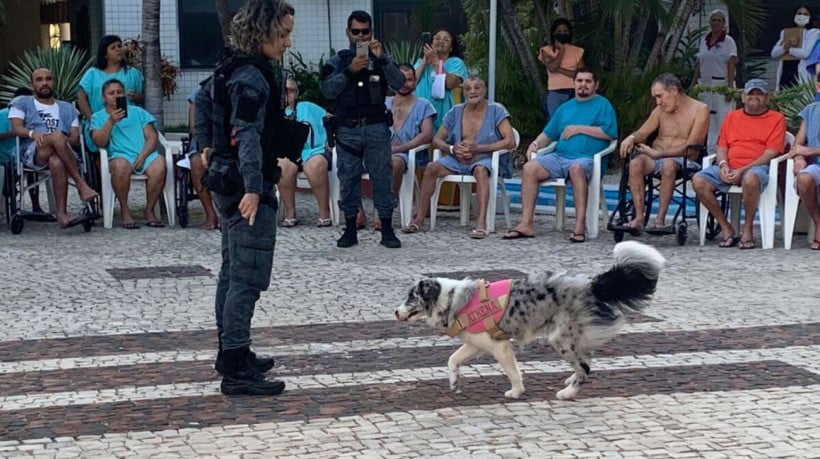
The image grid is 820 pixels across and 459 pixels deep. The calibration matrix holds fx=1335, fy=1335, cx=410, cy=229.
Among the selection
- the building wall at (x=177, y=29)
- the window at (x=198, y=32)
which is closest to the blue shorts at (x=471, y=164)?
the building wall at (x=177, y=29)

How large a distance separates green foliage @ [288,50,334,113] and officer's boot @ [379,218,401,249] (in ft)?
23.3

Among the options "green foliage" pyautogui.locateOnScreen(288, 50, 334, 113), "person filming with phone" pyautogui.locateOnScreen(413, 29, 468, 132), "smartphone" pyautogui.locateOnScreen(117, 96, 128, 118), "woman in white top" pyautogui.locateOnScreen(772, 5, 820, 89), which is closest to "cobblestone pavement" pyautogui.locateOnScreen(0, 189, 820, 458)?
"smartphone" pyautogui.locateOnScreen(117, 96, 128, 118)

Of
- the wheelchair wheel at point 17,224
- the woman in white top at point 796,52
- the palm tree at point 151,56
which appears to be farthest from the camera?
the woman in white top at point 796,52

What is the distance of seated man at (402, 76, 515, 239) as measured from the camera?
1263cm

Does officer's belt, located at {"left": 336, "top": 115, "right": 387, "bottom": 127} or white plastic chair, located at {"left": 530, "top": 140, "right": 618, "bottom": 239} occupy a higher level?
officer's belt, located at {"left": 336, "top": 115, "right": 387, "bottom": 127}

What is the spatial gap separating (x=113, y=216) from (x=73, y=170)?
101 cm

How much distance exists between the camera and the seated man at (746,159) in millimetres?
11625

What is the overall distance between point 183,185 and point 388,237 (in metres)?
2.57

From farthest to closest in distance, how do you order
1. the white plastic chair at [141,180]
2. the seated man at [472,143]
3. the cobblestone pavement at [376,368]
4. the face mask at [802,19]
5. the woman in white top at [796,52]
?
the face mask at [802,19]
the woman in white top at [796,52]
the white plastic chair at [141,180]
the seated man at [472,143]
the cobblestone pavement at [376,368]

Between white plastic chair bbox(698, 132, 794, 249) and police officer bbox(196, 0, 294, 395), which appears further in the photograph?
white plastic chair bbox(698, 132, 794, 249)

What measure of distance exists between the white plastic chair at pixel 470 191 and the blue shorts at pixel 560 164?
0.43 m

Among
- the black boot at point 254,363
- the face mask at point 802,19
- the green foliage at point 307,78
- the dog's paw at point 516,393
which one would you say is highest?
the face mask at point 802,19

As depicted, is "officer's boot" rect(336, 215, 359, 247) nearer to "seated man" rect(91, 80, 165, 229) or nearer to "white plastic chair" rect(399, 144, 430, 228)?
"white plastic chair" rect(399, 144, 430, 228)

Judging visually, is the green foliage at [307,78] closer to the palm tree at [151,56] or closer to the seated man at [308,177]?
the palm tree at [151,56]
